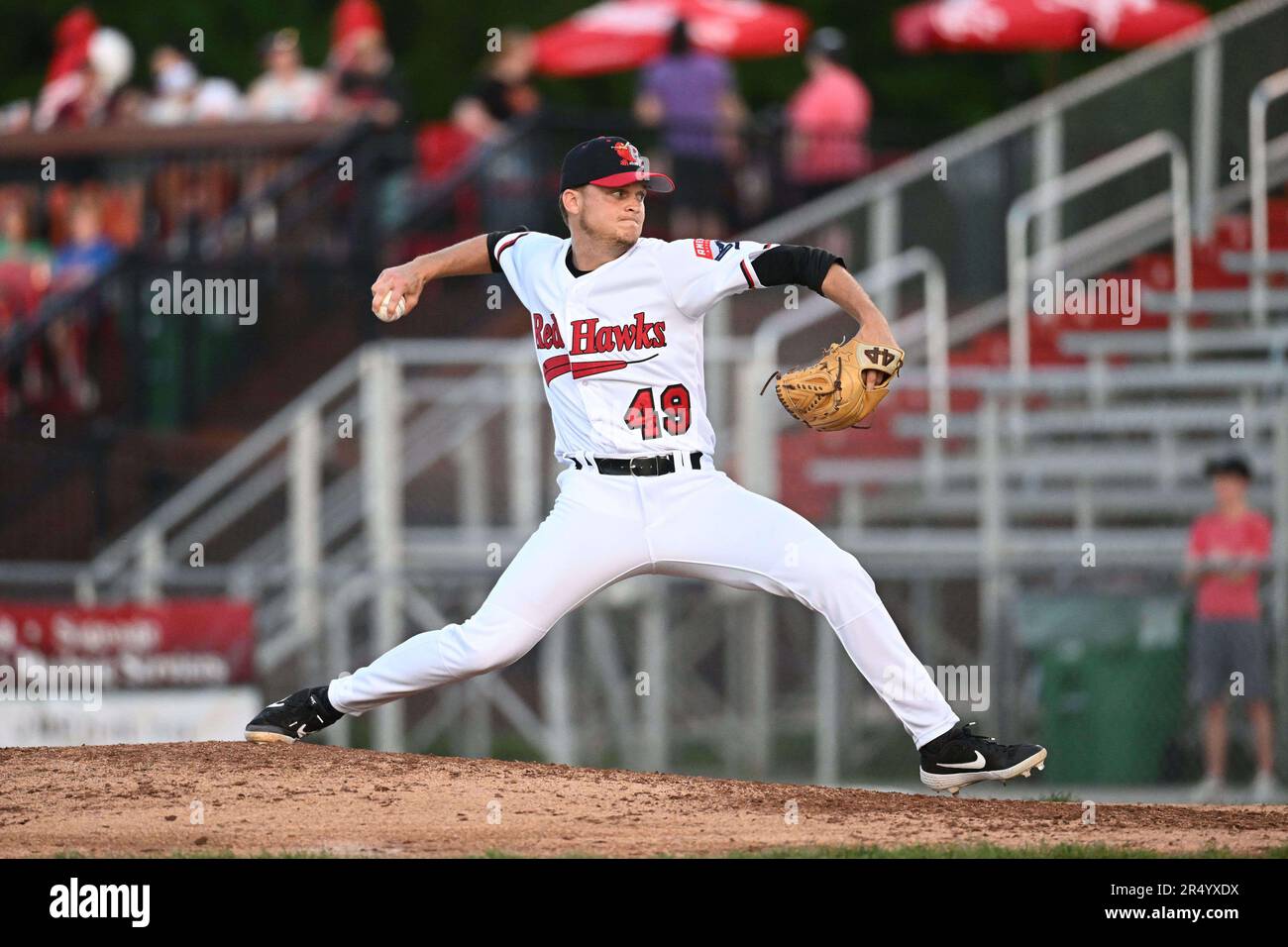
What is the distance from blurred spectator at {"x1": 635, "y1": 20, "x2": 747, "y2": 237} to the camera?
15273mm

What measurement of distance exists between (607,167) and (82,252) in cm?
939

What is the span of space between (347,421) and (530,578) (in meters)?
6.74

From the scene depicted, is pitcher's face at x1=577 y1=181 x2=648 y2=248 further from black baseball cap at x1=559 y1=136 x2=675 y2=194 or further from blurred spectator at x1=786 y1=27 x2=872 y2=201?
blurred spectator at x1=786 y1=27 x2=872 y2=201

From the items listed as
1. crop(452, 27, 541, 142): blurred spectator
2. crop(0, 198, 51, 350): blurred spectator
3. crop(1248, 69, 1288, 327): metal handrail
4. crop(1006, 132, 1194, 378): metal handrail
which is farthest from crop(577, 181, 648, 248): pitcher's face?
crop(0, 198, 51, 350): blurred spectator

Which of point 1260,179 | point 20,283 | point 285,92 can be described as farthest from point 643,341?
point 285,92

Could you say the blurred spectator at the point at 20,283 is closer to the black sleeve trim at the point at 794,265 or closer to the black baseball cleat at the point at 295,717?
the black baseball cleat at the point at 295,717

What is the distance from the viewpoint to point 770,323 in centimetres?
1383

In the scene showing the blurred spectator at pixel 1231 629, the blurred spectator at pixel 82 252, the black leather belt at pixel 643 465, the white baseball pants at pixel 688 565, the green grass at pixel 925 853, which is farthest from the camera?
the blurred spectator at pixel 82 252

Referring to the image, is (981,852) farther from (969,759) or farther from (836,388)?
(836,388)

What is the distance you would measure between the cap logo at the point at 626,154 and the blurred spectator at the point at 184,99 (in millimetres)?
9556

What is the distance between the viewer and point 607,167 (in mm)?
7609

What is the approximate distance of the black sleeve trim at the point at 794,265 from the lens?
7.33m

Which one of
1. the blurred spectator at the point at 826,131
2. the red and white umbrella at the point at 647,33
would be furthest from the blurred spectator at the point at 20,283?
the blurred spectator at the point at 826,131
